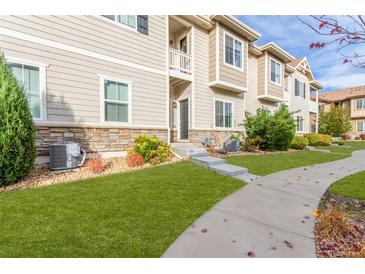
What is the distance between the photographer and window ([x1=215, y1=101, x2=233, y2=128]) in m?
11.0

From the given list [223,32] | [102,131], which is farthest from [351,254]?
[223,32]

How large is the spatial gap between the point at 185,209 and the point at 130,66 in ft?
20.9

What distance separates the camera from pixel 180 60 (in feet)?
32.1

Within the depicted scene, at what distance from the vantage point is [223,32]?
1020cm

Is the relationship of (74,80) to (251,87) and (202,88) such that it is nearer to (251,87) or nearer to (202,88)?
(202,88)

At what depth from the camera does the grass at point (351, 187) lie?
4.30 m

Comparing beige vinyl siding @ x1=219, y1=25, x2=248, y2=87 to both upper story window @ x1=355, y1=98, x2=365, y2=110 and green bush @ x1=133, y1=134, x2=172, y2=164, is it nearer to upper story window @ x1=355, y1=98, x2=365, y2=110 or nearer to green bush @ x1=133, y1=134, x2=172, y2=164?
green bush @ x1=133, y1=134, x2=172, y2=164

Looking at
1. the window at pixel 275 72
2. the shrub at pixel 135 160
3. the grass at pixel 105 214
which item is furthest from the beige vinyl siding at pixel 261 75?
the shrub at pixel 135 160

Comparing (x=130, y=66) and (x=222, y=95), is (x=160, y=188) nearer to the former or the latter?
(x=130, y=66)

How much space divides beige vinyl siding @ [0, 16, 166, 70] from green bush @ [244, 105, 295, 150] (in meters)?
5.91

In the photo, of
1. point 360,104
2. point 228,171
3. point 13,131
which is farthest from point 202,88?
point 360,104

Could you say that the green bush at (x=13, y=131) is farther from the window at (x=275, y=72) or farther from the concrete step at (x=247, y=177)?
the window at (x=275, y=72)

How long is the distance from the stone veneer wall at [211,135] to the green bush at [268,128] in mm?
1304

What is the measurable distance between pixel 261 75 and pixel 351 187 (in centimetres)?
1027
